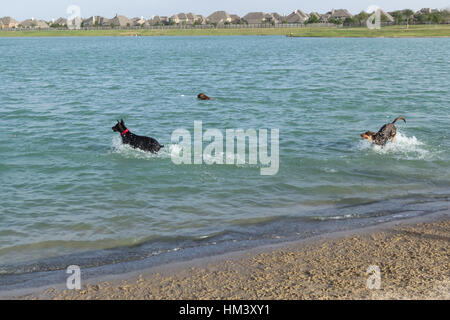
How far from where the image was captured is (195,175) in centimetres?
1409

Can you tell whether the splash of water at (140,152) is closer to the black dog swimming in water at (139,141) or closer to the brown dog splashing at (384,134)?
the black dog swimming in water at (139,141)

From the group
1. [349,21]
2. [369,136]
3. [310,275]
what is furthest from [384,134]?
[349,21]

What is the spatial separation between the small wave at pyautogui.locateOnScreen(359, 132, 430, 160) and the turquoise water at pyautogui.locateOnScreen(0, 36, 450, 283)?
7 cm

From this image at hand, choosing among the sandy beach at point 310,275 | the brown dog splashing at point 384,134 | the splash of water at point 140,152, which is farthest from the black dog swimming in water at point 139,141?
the sandy beach at point 310,275

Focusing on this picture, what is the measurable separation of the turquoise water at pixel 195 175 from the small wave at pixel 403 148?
0.07m

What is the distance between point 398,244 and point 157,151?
9304 mm

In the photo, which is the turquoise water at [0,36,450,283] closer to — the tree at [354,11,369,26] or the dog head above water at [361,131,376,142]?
the dog head above water at [361,131,376,142]

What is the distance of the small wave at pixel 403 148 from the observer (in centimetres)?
1582

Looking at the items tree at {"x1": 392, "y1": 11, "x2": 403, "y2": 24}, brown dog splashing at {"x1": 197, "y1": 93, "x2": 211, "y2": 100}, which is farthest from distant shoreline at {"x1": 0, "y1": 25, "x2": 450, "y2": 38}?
brown dog splashing at {"x1": 197, "y1": 93, "x2": 211, "y2": 100}

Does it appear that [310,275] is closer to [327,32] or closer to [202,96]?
[202,96]

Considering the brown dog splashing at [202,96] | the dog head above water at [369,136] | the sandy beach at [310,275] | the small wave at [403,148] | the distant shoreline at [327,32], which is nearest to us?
the sandy beach at [310,275]

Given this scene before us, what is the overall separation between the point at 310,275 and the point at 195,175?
22.9ft

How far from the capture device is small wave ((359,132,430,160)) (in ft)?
51.9

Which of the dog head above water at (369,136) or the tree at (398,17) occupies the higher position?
the tree at (398,17)
